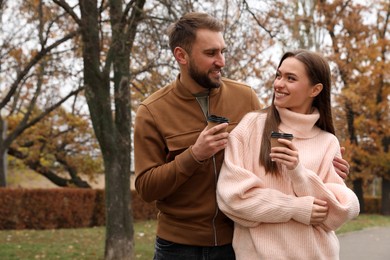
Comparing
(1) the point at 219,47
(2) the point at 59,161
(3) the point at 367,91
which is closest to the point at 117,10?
(1) the point at 219,47

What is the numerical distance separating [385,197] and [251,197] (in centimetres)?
3170

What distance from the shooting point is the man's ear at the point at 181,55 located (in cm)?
321

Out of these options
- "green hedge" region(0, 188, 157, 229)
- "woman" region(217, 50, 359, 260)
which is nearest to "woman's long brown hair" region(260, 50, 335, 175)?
"woman" region(217, 50, 359, 260)

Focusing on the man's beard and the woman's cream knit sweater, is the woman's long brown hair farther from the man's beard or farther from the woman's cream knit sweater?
the man's beard

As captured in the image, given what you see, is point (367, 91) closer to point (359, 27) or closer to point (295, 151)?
point (359, 27)

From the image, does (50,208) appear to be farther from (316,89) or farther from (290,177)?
(290,177)

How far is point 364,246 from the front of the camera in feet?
42.2

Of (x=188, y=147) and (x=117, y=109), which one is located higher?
(x=117, y=109)

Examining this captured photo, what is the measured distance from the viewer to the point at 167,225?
10.4 ft

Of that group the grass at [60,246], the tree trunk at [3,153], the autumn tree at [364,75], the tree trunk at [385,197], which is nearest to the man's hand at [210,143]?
the grass at [60,246]

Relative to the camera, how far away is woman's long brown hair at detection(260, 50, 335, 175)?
283cm

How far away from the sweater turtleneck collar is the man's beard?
1.21ft

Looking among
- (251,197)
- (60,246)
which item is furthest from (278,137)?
(60,246)

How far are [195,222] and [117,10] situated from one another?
300 inches
